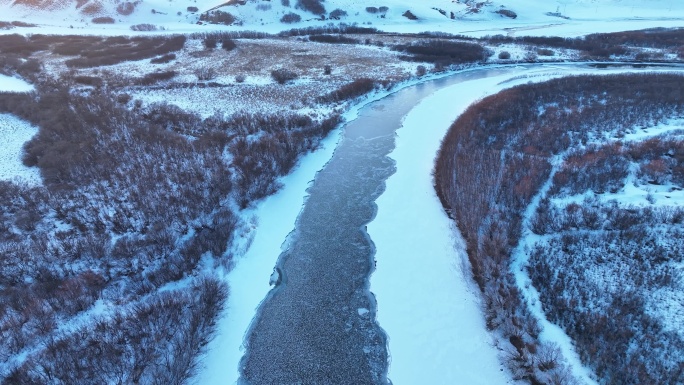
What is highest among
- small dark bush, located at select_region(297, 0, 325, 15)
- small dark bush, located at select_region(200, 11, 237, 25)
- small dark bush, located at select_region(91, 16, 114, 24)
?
small dark bush, located at select_region(297, 0, 325, 15)

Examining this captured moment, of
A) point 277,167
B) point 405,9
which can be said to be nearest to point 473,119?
point 277,167

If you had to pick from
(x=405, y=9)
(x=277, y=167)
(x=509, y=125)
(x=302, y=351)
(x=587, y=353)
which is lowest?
(x=302, y=351)

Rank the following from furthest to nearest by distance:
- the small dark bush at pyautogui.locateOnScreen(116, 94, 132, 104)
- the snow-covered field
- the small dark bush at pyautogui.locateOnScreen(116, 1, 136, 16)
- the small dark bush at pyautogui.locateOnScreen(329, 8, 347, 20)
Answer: the small dark bush at pyautogui.locateOnScreen(329, 8, 347, 20) → the small dark bush at pyautogui.locateOnScreen(116, 1, 136, 16) → the small dark bush at pyautogui.locateOnScreen(116, 94, 132, 104) → the snow-covered field

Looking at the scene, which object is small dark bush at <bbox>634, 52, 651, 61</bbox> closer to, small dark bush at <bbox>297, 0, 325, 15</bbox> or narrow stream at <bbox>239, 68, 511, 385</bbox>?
narrow stream at <bbox>239, 68, 511, 385</bbox>

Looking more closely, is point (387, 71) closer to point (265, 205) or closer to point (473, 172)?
point (473, 172)

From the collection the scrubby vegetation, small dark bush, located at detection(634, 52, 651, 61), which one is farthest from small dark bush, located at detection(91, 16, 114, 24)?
small dark bush, located at detection(634, 52, 651, 61)
